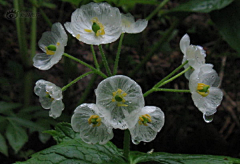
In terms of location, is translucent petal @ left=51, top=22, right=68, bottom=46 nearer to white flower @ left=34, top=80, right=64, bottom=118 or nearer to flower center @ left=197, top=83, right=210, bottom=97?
white flower @ left=34, top=80, right=64, bottom=118

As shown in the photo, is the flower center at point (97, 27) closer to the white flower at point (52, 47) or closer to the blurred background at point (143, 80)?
the white flower at point (52, 47)

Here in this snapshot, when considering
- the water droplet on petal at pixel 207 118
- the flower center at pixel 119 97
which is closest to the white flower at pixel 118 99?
the flower center at pixel 119 97

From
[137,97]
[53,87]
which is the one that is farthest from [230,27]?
[53,87]

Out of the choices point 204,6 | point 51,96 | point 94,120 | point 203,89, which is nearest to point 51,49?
point 51,96

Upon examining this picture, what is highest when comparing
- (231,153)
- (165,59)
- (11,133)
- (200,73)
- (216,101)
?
(165,59)

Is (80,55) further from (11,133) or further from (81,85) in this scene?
(11,133)

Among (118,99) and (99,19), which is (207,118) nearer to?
(118,99)

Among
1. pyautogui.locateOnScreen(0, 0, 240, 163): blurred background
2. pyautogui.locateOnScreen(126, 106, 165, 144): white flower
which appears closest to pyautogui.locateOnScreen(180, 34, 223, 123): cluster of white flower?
pyautogui.locateOnScreen(126, 106, 165, 144): white flower
